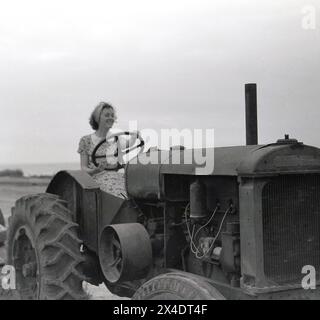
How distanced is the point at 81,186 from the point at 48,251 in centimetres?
62

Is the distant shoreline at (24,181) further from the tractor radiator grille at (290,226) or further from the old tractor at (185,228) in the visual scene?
the tractor radiator grille at (290,226)

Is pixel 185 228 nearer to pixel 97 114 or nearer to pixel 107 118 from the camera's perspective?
pixel 107 118

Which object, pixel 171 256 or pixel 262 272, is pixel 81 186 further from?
pixel 262 272

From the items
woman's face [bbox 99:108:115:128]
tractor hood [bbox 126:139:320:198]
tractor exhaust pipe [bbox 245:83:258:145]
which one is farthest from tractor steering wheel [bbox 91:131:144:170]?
tractor exhaust pipe [bbox 245:83:258:145]

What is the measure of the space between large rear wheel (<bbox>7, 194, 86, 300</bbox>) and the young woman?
462 mm

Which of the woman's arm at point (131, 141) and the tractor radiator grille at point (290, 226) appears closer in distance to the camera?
the tractor radiator grille at point (290, 226)

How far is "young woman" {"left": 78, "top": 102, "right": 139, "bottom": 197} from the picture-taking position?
15.9 feet

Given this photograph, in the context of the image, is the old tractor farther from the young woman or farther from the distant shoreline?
the distant shoreline

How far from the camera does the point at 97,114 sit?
5602 millimetres

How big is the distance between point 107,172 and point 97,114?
0.87 meters

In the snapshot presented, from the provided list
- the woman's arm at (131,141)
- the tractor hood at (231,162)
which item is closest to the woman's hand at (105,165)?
the woman's arm at (131,141)

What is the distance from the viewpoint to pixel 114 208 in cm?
448

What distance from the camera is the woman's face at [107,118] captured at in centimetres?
555
